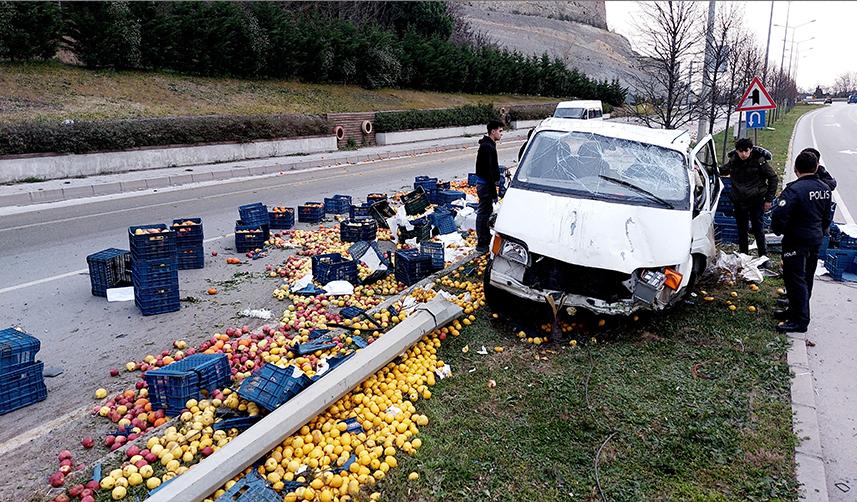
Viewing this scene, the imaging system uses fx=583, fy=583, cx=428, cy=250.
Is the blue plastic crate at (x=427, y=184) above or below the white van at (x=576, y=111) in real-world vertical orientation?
below

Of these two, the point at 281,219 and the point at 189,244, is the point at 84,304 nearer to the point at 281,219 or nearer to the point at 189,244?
the point at 189,244

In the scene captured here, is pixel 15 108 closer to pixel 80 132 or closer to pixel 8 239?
pixel 80 132

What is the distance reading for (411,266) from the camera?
26.1 ft

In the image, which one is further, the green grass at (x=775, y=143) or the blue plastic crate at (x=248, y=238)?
the green grass at (x=775, y=143)

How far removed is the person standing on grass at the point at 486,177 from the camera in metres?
8.80

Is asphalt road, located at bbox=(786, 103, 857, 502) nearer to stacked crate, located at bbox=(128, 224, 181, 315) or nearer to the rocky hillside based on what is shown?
stacked crate, located at bbox=(128, 224, 181, 315)

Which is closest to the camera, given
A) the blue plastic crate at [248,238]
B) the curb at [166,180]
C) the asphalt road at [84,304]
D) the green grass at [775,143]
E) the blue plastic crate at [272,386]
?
the blue plastic crate at [272,386]

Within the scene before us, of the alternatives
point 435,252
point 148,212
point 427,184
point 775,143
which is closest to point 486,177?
point 435,252

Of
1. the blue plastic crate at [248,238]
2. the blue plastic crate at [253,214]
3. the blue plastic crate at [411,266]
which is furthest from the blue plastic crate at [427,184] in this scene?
the blue plastic crate at [411,266]

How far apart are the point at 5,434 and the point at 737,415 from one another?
5779 millimetres

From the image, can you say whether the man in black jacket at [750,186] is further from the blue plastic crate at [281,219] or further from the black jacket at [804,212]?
the blue plastic crate at [281,219]

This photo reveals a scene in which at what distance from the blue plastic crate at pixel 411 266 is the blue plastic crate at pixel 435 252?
7.3 inches

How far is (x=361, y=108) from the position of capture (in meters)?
30.5

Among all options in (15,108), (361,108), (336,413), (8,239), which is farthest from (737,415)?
(361,108)
